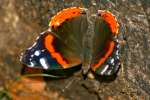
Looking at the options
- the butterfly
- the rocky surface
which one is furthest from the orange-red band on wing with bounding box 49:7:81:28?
the rocky surface

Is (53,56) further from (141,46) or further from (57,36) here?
(141,46)

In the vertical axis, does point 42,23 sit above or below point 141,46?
above

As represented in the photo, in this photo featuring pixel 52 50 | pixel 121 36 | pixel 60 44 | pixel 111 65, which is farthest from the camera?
pixel 121 36

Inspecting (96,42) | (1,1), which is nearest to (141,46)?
(96,42)

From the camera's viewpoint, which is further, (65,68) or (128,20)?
(128,20)

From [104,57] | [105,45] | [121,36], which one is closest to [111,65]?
[104,57]

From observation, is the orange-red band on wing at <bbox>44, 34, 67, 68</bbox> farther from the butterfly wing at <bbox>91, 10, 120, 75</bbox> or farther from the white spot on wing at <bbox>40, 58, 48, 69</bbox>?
the butterfly wing at <bbox>91, 10, 120, 75</bbox>

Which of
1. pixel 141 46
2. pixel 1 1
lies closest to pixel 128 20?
pixel 141 46

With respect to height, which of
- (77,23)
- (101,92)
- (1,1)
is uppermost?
(1,1)

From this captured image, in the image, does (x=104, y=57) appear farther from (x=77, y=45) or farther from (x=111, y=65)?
(x=77, y=45)
